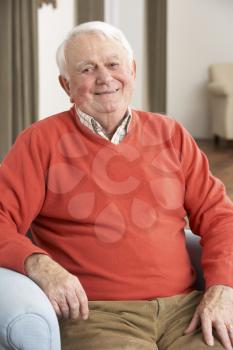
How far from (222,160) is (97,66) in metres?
4.73

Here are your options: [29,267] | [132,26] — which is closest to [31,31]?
[132,26]

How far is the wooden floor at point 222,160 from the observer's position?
521 cm

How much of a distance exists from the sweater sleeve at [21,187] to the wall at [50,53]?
3424 millimetres

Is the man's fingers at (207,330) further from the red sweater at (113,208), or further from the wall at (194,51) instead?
the wall at (194,51)

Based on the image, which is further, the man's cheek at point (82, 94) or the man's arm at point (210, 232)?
the man's cheek at point (82, 94)

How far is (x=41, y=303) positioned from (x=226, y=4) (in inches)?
271

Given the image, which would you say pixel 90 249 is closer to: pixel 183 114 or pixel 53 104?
pixel 53 104

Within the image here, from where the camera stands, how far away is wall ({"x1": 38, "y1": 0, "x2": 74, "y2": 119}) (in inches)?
195

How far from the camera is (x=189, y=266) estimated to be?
1.66m

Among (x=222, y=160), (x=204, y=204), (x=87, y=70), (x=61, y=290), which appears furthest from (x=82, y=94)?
(x=222, y=160)

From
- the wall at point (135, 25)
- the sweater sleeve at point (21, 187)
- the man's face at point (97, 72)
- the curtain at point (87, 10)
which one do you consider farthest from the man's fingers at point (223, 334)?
the wall at point (135, 25)

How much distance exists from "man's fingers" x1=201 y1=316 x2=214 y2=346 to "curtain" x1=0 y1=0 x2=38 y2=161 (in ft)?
10.2

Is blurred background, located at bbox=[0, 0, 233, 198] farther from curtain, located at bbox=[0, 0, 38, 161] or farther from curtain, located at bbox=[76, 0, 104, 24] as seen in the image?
curtain, located at bbox=[0, 0, 38, 161]

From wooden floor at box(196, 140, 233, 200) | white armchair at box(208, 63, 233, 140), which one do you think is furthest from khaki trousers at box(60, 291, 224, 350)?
white armchair at box(208, 63, 233, 140)
